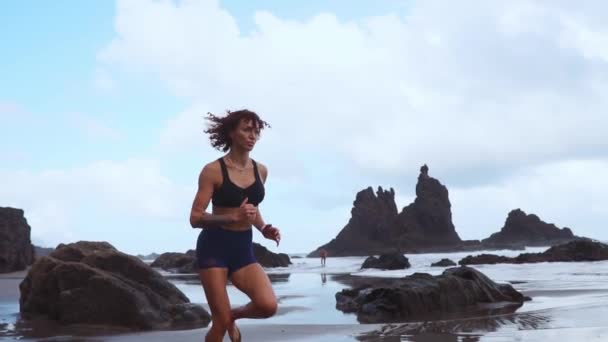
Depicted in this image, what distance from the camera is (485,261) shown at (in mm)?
41531

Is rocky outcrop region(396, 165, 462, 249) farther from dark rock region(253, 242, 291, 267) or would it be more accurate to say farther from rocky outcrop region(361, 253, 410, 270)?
rocky outcrop region(361, 253, 410, 270)

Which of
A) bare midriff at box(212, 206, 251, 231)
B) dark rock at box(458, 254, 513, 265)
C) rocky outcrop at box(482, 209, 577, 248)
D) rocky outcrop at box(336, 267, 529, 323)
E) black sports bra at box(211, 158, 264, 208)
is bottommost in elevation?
rocky outcrop at box(336, 267, 529, 323)

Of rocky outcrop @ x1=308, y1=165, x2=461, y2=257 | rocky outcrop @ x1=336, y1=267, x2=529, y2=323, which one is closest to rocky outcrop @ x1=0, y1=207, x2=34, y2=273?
rocky outcrop @ x1=336, y1=267, x2=529, y2=323

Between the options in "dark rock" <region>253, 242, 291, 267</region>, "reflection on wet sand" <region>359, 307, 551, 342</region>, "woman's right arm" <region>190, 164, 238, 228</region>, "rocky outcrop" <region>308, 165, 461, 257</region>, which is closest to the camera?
"woman's right arm" <region>190, 164, 238, 228</region>

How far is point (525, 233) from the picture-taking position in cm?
11712

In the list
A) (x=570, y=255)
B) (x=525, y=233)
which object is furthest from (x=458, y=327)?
(x=525, y=233)

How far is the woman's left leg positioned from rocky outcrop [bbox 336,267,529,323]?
5.14 m

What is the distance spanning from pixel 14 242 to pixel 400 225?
92.6 metres

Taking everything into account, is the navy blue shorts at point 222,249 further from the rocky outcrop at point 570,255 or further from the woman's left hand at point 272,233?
the rocky outcrop at point 570,255

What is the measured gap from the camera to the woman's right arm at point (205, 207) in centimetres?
519

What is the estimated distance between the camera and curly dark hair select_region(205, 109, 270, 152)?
559 cm

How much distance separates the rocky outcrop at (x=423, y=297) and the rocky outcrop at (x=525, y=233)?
342ft

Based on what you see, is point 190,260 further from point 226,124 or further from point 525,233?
point 525,233

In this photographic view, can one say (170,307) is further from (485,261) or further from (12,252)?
(485,261)
